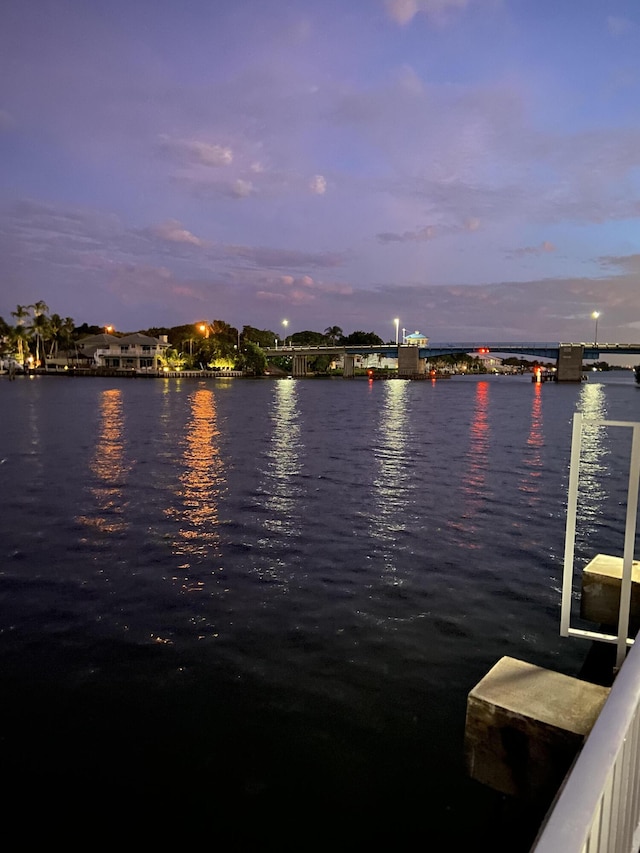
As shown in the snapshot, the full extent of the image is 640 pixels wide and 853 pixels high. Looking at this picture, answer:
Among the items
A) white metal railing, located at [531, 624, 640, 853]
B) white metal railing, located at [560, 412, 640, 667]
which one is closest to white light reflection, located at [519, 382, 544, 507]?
white metal railing, located at [560, 412, 640, 667]

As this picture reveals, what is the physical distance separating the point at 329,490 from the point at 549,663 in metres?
15.3

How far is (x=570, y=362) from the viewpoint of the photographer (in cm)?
18712

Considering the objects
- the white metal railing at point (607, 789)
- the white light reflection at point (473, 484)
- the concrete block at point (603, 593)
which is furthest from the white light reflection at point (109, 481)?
the white metal railing at point (607, 789)

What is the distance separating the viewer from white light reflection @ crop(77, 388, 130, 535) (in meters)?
19.5

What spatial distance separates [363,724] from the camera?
28.2ft

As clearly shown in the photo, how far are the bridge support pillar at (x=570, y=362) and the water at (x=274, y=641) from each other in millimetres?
170219

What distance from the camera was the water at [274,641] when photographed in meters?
7.29

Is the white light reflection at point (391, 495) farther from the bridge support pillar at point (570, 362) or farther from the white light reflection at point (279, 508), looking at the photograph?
the bridge support pillar at point (570, 362)

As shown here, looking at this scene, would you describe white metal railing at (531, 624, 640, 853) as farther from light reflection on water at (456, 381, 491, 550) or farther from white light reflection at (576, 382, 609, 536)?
light reflection on water at (456, 381, 491, 550)

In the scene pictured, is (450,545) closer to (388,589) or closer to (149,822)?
(388,589)

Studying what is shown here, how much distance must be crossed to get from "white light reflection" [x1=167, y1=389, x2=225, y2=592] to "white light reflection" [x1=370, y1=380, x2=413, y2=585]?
4.70m

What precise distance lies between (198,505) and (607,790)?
2011 cm

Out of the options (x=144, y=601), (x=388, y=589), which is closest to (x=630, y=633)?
(x=388, y=589)

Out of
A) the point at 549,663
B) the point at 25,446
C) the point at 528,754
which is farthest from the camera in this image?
the point at 25,446
